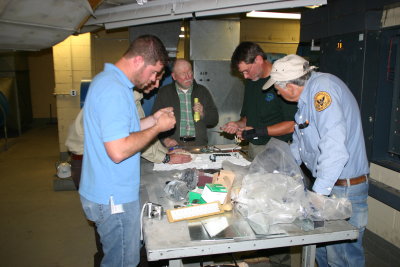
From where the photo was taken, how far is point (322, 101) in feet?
5.26

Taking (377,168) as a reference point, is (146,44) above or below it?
above

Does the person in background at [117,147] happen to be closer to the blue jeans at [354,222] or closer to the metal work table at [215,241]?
the metal work table at [215,241]

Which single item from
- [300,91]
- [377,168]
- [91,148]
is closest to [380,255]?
[377,168]

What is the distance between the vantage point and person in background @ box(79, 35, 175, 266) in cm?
142

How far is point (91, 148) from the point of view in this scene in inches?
61.6

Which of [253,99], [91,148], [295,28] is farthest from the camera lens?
[295,28]

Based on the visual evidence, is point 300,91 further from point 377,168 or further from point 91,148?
point 377,168

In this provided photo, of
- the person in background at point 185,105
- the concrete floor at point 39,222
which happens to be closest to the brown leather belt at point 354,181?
the person in background at point 185,105

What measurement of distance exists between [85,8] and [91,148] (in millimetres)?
2377

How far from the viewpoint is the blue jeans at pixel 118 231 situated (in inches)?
61.9

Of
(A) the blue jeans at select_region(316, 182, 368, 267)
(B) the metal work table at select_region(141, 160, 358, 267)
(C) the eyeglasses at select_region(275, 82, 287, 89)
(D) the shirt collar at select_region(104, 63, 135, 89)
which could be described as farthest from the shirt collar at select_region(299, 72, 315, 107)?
(D) the shirt collar at select_region(104, 63, 135, 89)

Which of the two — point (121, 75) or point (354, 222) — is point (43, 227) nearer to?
point (121, 75)

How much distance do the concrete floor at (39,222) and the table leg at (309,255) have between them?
2.10 meters

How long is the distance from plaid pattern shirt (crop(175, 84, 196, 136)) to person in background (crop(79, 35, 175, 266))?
152 cm
